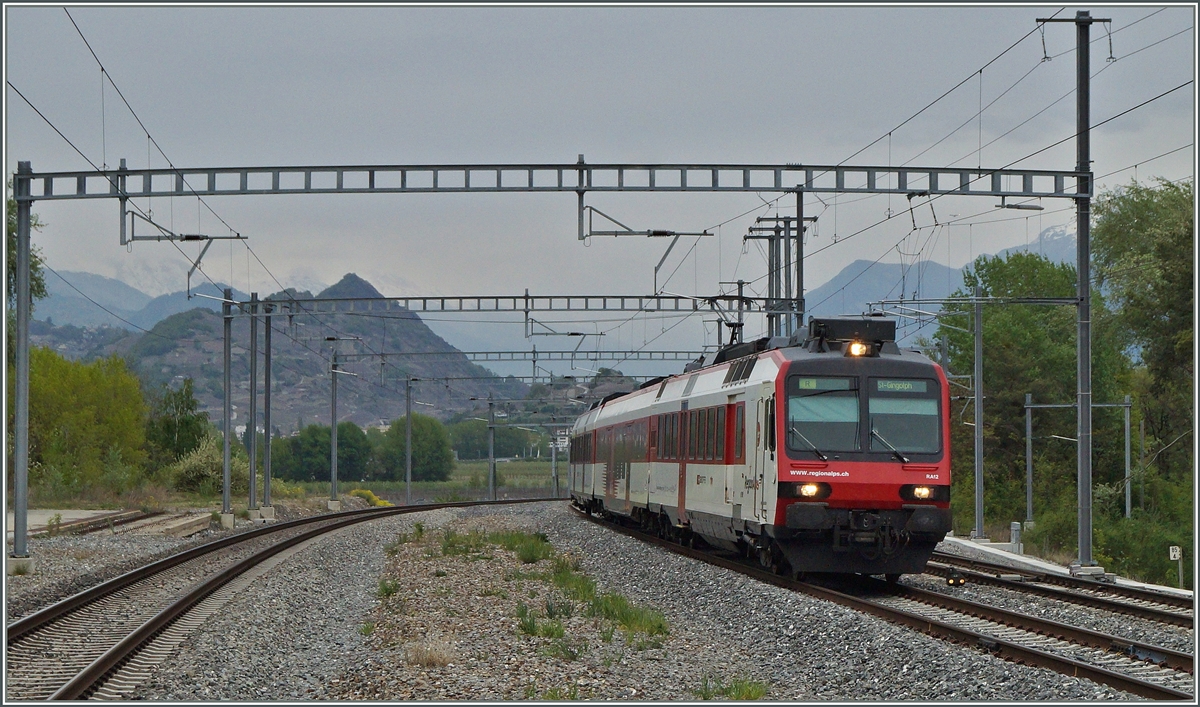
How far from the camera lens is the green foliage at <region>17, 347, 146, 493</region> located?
187ft

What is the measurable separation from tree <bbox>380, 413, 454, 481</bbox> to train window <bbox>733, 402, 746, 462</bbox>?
130 m

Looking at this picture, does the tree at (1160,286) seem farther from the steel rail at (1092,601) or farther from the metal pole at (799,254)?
the metal pole at (799,254)

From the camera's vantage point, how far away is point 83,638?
46.8 feet

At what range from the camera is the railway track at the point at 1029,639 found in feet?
35.5

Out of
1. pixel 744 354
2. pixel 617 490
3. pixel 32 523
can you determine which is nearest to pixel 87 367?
pixel 32 523

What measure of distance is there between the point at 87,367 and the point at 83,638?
201 feet

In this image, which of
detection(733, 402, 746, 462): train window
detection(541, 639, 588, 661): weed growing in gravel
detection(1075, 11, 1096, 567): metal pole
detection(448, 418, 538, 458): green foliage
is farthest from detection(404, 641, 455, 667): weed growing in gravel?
detection(448, 418, 538, 458): green foliage

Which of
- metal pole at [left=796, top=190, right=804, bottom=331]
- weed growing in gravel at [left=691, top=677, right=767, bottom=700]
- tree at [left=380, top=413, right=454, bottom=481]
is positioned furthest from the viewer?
tree at [left=380, top=413, right=454, bottom=481]

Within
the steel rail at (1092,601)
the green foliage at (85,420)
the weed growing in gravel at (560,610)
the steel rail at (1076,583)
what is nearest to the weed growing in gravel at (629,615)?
the weed growing in gravel at (560,610)

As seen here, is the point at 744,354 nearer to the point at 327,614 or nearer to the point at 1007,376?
the point at 327,614

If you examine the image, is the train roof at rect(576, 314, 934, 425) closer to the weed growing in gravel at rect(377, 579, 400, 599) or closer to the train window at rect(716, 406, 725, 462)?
the train window at rect(716, 406, 725, 462)

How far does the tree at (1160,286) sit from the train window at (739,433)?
31.9 ft

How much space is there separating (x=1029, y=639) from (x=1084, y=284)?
1089 cm

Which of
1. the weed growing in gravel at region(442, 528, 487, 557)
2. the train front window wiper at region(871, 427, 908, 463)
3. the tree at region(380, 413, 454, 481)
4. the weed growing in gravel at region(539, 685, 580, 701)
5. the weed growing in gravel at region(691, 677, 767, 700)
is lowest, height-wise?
the tree at region(380, 413, 454, 481)
